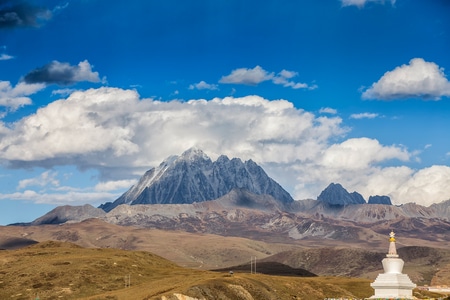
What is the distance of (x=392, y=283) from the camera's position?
7238cm

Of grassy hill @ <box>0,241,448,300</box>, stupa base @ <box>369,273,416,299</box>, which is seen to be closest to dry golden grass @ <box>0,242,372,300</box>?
grassy hill @ <box>0,241,448,300</box>

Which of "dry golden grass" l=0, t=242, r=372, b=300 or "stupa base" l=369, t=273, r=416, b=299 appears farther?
"dry golden grass" l=0, t=242, r=372, b=300

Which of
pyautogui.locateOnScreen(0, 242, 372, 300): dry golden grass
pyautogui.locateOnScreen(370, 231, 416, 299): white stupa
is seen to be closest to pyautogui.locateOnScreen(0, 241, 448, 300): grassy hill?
pyautogui.locateOnScreen(0, 242, 372, 300): dry golden grass

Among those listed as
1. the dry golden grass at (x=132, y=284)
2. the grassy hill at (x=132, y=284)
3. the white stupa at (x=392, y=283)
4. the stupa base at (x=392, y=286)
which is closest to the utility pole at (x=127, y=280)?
the grassy hill at (x=132, y=284)

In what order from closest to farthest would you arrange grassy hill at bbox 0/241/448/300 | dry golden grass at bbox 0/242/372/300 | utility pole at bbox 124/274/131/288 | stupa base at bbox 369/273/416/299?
stupa base at bbox 369/273/416/299
grassy hill at bbox 0/241/448/300
dry golden grass at bbox 0/242/372/300
utility pole at bbox 124/274/131/288

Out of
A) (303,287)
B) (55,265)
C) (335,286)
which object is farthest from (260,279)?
(55,265)

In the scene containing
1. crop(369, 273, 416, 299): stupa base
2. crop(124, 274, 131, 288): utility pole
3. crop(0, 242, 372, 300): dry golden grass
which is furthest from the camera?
crop(124, 274, 131, 288): utility pole

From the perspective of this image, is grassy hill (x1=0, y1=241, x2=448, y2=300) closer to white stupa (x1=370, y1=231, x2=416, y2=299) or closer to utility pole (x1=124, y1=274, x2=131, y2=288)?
utility pole (x1=124, y1=274, x2=131, y2=288)

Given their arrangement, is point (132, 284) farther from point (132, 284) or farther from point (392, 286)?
point (392, 286)

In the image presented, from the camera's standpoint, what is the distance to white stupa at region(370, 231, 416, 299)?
72375 millimetres

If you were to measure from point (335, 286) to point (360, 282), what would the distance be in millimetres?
18235

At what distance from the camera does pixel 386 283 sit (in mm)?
72812

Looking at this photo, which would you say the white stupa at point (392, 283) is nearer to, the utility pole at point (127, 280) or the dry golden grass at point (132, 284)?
the dry golden grass at point (132, 284)

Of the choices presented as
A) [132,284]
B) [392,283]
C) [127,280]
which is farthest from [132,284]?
[392,283]
